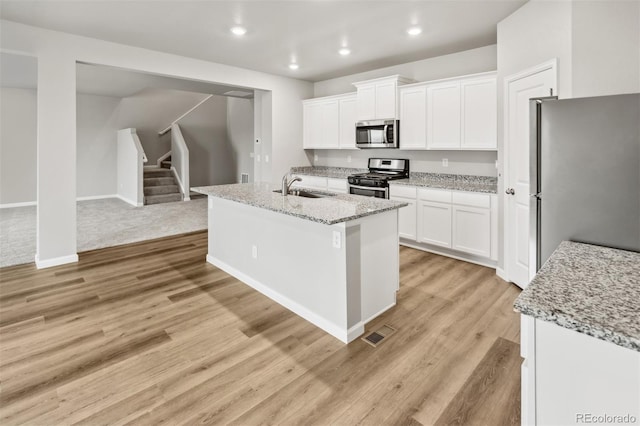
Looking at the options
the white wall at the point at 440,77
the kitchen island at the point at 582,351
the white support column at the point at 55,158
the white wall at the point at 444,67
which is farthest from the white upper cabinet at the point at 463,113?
the white support column at the point at 55,158

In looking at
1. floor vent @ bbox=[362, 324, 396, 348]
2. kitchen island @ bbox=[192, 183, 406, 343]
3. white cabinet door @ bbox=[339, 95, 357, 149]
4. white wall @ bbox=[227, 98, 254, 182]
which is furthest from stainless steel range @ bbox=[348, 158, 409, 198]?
white wall @ bbox=[227, 98, 254, 182]

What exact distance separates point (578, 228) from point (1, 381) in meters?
3.23

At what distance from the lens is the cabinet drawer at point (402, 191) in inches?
186

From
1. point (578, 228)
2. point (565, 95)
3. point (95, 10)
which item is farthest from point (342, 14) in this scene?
point (578, 228)

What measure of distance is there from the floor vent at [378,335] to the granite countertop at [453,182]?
2239 millimetres

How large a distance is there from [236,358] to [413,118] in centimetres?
396

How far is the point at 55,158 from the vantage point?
4.07m

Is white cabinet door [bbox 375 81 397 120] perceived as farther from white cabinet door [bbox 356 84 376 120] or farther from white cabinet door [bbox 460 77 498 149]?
white cabinet door [bbox 460 77 498 149]

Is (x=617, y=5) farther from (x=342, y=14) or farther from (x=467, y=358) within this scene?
(x=467, y=358)

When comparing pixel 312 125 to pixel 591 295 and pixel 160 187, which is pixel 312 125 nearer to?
pixel 160 187

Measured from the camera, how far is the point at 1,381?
2076 mm

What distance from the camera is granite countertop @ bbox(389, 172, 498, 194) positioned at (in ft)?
13.9

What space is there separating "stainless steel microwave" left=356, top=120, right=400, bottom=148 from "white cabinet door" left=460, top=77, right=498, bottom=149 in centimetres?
99

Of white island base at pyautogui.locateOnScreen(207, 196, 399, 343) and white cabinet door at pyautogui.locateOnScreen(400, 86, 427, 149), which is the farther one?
white cabinet door at pyautogui.locateOnScreen(400, 86, 427, 149)
